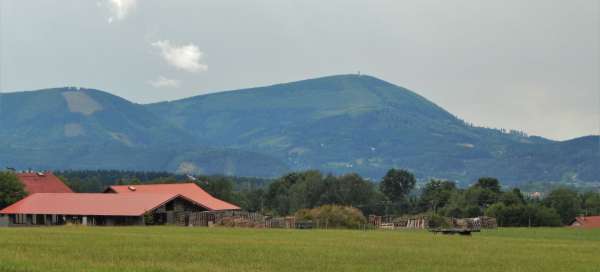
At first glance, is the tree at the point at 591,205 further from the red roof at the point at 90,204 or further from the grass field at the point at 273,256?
the grass field at the point at 273,256

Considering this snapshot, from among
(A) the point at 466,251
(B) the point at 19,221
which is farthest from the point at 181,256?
(B) the point at 19,221

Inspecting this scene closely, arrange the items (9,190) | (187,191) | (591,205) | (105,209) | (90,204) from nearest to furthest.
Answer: (105,209)
(90,204)
(9,190)
(187,191)
(591,205)

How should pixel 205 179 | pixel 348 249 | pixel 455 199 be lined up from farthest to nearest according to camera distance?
pixel 205 179
pixel 455 199
pixel 348 249

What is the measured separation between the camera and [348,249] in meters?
44.0

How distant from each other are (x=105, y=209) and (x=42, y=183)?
3171 cm

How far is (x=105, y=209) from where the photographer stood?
89625 mm

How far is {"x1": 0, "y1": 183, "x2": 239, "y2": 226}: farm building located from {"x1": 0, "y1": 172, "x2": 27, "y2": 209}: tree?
5.57 m

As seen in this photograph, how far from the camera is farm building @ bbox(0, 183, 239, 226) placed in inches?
3472

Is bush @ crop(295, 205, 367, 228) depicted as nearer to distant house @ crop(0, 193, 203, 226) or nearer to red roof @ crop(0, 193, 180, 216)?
distant house @ crop(0, 193, 203, 226)

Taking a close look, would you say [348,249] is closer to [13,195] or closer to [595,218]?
[13,195]

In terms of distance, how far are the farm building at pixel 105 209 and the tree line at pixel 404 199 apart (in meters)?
42.6

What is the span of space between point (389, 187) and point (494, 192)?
30.3 m

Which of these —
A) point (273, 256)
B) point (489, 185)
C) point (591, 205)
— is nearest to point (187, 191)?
point (489, 185)

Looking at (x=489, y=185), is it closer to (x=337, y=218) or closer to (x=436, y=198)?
(x=436, y=198)
